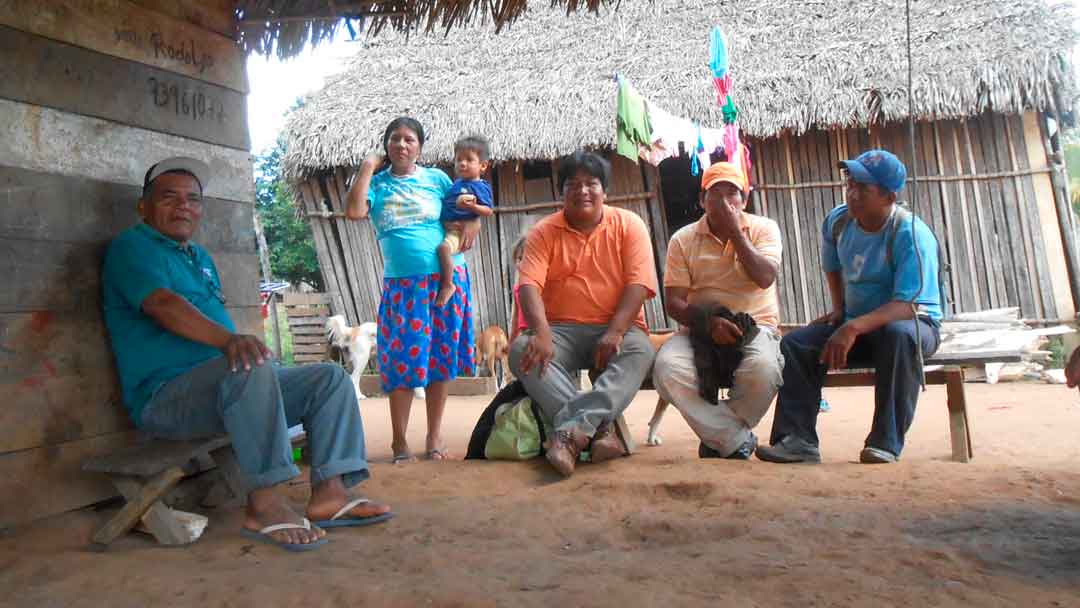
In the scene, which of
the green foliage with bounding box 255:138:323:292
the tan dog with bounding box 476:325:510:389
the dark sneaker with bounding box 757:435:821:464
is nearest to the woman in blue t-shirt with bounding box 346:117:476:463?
the dark sneaker with bounding box 757:435:821:464

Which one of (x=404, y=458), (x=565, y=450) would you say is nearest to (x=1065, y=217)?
(x=565, y=450)

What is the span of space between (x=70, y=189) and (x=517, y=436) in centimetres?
209

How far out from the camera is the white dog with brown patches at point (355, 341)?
9.27m

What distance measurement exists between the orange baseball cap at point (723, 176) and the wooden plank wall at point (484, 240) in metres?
5.32

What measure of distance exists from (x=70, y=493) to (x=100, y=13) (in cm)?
177

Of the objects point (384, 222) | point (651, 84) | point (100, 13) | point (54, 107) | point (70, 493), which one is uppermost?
point (651, 84)

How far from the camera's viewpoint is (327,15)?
404cm

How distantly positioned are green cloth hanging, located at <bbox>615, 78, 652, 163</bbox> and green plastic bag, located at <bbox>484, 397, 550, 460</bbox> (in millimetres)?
3630

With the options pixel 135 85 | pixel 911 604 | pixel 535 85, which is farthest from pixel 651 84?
pixel 911 604

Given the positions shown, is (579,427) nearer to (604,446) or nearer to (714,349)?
(604,446)

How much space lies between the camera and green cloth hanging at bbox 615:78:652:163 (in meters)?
6.86

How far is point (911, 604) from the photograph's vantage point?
1912 mm

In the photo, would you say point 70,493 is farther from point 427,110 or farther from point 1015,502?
point 427,110

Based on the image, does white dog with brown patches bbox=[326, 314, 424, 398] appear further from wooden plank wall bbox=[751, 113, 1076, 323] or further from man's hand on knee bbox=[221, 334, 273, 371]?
man's hand on knee bbox=[221, 334, 273, 371]
